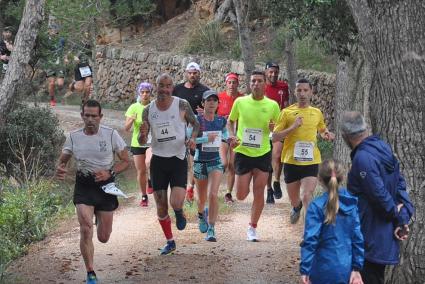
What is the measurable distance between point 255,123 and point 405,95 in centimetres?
391

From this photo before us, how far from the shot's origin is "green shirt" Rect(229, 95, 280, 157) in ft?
37.9

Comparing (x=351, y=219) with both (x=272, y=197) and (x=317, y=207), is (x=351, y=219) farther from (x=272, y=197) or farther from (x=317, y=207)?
(x=272, y=197)

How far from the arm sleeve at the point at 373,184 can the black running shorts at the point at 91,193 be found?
3149 millimetres

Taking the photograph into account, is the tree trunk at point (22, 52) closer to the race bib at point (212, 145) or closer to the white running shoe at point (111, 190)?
the race bib at point (212, 145)

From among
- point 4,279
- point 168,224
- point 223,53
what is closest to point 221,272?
point 168,224

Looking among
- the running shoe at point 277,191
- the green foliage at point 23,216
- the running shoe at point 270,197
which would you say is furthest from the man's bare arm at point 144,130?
the running shoe at point 270,197

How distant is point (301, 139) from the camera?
11.4m

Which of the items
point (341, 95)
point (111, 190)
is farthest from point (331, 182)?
point (341, 95)

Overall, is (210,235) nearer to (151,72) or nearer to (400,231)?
(400,231)

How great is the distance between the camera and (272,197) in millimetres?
Answer: 14430

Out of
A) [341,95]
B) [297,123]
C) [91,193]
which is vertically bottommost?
[91,193]

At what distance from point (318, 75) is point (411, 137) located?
46.4 ft

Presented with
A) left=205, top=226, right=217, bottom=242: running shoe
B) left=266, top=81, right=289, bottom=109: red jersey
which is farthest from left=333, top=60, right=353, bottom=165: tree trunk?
left=205, top=226, right=217, bottom=242: running shoe

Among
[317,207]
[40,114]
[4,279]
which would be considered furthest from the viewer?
[40,114]
